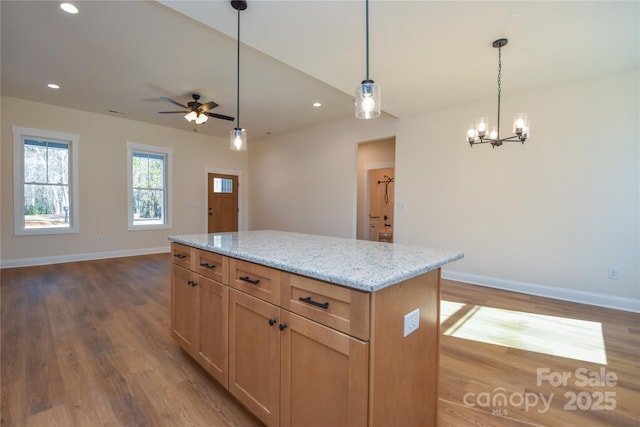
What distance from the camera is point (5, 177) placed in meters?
4.77

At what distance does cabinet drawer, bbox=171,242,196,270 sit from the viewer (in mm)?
2006

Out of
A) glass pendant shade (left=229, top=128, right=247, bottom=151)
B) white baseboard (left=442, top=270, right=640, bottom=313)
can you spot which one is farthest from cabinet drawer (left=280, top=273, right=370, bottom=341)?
white baseboard (left=442, top=270, right=640, bottom=313)

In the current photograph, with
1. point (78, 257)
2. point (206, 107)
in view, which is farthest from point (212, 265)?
point (78, 257)

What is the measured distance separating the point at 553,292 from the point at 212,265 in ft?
13.6

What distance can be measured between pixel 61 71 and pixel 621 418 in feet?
20.8

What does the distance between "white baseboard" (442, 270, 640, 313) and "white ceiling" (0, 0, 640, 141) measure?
8.42ft

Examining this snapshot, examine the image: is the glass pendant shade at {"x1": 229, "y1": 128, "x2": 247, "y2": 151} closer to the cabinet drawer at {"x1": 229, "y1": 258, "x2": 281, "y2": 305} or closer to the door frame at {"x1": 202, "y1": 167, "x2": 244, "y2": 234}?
the cabinet drawer at {"x1": 229, "y1": 258, "x2": 281, "y2": 305}

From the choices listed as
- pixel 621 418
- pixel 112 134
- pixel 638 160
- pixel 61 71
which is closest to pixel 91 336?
pixel 61 71

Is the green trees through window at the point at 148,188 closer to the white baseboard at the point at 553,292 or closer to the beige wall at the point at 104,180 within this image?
the beige wall at the point at 104,180

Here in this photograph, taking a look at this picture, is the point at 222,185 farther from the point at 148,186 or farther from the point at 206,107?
the point at 206,107

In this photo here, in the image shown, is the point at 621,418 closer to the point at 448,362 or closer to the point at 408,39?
the point at 448,362

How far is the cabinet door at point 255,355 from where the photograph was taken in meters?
1.30

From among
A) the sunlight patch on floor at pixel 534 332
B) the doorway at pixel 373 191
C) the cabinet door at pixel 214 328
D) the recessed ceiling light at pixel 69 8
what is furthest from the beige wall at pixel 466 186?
the cabinet door at pixel 214 328

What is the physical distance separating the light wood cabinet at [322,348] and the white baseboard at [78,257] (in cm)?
554
